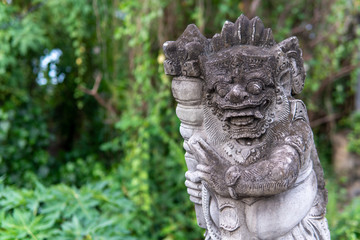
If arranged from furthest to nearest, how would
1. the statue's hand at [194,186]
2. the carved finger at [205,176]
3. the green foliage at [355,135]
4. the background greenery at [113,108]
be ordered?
the green foliage at [355,135], the background greenery at [113,108], the statue's hand at [194,186], the carved finger at [205,176]

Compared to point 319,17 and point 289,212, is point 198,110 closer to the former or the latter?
point 289,212

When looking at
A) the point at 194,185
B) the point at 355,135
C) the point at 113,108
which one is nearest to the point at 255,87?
the point at 194,185

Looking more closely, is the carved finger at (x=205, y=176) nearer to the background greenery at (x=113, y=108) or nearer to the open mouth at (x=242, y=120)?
the open mouth at (x=242, y=120)

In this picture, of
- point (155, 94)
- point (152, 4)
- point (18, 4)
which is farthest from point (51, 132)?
point (152, 4)

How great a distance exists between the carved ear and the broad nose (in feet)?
0.73

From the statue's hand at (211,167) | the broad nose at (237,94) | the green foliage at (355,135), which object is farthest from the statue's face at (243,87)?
the green foliage at (355,135)

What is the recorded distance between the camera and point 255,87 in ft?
4.69

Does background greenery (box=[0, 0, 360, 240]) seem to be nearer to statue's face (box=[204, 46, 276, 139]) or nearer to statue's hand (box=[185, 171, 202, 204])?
statue's hand (box=[185, 171, 202, 204])

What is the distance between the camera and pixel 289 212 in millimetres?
1529

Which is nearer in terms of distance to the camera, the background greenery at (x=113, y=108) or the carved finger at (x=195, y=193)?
the carved finger at (x=195, y=193)

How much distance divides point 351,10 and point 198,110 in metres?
2.66

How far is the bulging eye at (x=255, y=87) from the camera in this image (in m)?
1.43

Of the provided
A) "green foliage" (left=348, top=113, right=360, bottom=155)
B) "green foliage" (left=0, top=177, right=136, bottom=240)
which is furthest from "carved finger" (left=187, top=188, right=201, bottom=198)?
"green foliage" (left=348, top=113, right=360, bottom=155)

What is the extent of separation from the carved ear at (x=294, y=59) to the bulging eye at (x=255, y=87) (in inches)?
6.4
